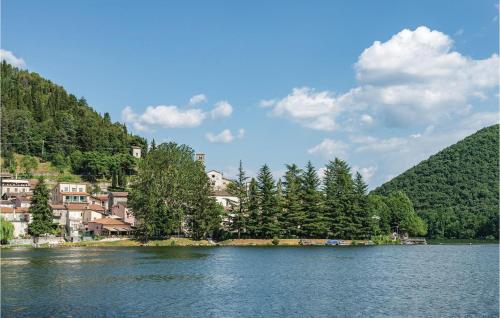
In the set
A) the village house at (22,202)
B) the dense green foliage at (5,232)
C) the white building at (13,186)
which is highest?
the white building at (13,186)

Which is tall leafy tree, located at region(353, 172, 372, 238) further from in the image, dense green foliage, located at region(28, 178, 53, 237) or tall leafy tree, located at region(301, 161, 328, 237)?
dense green foliage, located at region(28, 178, 53, 237)

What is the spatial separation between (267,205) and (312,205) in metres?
10.7

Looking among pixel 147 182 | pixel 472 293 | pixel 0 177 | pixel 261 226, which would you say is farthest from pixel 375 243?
pixel 0 177

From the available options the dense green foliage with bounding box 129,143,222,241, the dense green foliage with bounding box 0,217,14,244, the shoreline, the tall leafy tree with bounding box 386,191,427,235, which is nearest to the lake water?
the dense green foliage with bounding box 0,217,14,244

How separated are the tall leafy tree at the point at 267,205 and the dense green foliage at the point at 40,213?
1840 inches

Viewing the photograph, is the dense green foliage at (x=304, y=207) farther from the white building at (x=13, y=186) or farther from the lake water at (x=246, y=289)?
the white building at (x=13, y=186)

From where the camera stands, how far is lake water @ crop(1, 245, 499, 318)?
36.9m

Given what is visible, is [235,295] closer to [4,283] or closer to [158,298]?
[158,298]

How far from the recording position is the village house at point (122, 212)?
149m

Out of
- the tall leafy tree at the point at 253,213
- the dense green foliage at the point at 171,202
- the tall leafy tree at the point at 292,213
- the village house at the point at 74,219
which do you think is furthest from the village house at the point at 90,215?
the tall leafy tree at the point at 292,213

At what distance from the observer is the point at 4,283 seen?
48.8 m

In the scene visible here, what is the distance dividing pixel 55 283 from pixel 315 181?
87.0 metres

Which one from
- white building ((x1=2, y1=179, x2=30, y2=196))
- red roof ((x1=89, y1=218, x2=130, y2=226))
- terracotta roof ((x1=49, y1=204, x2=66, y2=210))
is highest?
white building ((x1=2, y1=179, x2=30, y2=196))

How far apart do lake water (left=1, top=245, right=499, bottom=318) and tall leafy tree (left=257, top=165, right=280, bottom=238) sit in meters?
48.0
